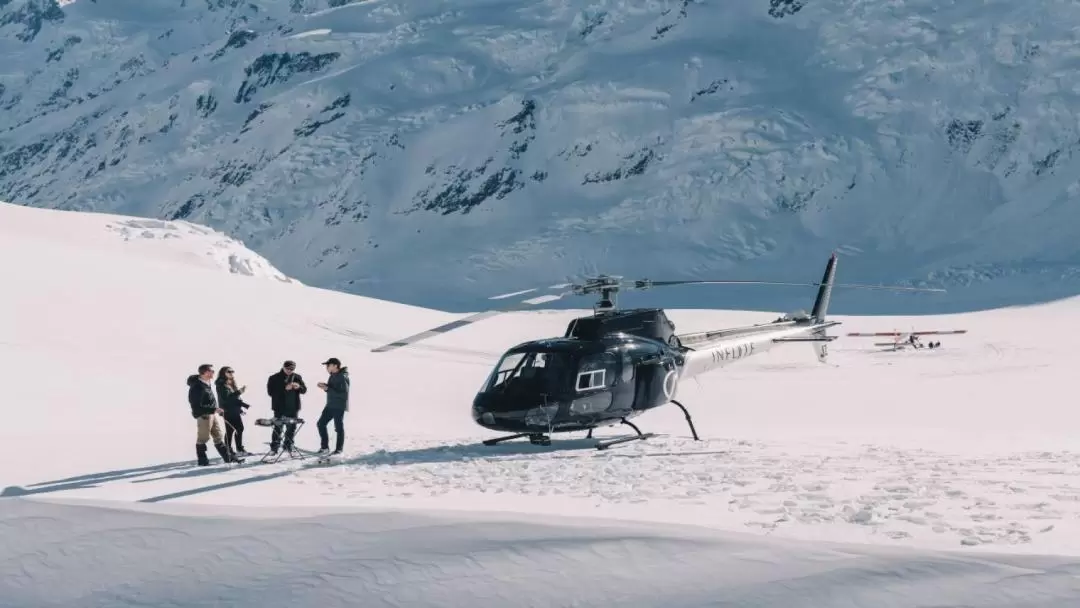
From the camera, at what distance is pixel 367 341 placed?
115ft

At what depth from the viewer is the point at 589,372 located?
1504cm

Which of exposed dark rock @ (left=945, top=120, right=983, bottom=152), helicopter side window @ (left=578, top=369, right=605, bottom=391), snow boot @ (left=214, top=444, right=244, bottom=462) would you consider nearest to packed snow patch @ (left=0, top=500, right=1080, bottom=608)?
snow boot @ (left=214, top=444, right=244, bottom=462)

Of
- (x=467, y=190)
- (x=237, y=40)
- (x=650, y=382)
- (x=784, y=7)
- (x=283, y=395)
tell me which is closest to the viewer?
(x=283, y=395)

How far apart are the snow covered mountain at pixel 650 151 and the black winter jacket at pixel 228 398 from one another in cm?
7843

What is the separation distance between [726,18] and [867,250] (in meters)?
38.2

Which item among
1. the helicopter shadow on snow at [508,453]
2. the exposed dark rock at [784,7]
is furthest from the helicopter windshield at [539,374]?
the exposed dark rock at [784,7]

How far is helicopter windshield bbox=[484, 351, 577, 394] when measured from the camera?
14789 millimetres

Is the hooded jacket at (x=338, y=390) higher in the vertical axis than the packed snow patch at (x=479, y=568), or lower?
higher

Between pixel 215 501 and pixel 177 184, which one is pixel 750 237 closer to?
pixel 177 184

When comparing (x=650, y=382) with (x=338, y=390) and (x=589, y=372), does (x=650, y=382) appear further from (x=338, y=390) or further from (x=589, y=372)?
(x=338, y=390)

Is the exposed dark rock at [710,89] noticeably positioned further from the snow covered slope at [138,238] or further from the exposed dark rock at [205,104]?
the snow covered slope at [138,238]

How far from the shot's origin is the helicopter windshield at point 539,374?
48.5 feet

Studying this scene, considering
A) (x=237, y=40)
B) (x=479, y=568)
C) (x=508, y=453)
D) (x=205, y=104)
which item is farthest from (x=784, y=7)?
(x=479, y=568)

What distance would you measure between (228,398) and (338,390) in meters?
1.53
